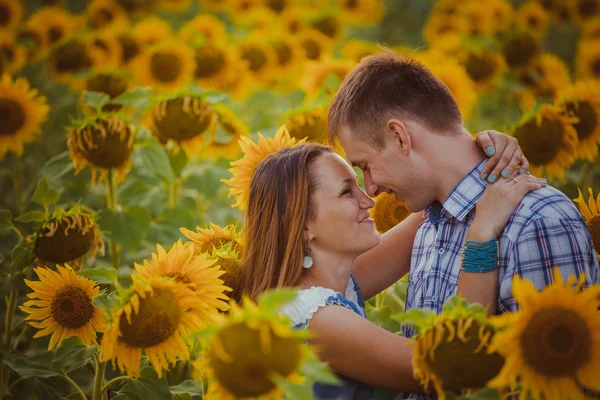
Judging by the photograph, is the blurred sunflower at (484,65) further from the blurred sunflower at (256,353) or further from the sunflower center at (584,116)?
the blurred sunflower at (256,353)

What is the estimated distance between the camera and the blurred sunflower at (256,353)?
3.60ft

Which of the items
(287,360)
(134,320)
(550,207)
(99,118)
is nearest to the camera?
(287,360)

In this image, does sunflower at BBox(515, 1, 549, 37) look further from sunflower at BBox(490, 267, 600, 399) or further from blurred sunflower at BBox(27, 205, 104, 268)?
sunflower at BBox(490, 267, 600, 399)

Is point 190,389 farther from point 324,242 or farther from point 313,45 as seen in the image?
point 313,45

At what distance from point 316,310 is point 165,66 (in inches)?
81.9

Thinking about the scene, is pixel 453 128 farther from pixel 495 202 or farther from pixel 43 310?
pixel 43 310

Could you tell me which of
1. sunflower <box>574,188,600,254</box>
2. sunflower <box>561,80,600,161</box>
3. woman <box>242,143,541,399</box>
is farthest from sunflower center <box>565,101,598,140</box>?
woman <box>242,143,541,399</box>

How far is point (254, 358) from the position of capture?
1.10m

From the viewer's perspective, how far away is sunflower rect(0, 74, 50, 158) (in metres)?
2.88

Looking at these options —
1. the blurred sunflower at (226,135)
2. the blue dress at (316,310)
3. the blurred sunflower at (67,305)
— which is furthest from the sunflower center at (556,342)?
the blurred sunflower at (226,135)

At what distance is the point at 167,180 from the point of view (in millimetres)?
2602

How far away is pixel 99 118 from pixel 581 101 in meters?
1.65

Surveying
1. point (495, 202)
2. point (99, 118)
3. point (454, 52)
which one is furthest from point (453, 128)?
point (454, 52)

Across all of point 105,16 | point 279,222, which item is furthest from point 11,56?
point 279,222
